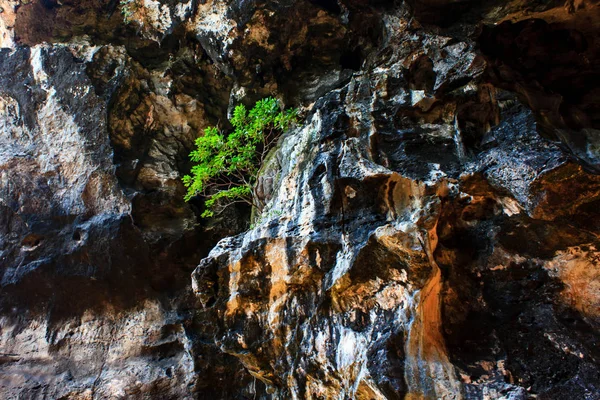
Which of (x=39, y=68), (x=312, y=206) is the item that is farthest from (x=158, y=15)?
(x=312, y=206)

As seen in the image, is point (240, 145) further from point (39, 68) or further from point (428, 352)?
point (428, 352)

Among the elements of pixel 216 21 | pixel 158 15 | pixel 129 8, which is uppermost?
pixel 129 8

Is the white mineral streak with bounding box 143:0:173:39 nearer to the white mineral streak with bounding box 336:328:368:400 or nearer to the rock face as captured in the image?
the rock face

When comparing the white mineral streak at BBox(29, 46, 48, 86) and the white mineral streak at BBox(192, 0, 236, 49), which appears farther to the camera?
the white mineral streak at BBox(29, 46, 48, 86)

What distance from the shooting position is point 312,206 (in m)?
5.97

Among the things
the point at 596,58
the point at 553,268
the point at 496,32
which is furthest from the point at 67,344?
the point at 596,58

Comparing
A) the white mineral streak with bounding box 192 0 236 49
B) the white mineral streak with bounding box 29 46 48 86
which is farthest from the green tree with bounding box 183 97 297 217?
the white mineral streak with bounding box 29 46 48 86

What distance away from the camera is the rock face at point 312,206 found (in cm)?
469

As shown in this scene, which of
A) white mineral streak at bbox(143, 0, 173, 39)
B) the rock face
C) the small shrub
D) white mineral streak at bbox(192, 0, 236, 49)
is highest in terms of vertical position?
the small shrub

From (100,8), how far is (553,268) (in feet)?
40.6

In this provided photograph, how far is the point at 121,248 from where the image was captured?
368 inches

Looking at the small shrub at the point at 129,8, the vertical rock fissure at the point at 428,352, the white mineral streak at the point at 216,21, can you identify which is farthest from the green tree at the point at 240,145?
the vertical rock fissure at the point at 428,352

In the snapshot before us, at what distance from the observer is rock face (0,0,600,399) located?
4691mm

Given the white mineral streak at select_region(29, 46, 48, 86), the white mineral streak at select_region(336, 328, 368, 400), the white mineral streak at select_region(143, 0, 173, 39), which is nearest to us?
the white mineral streak at select_region(336, 328, 368, 400)
